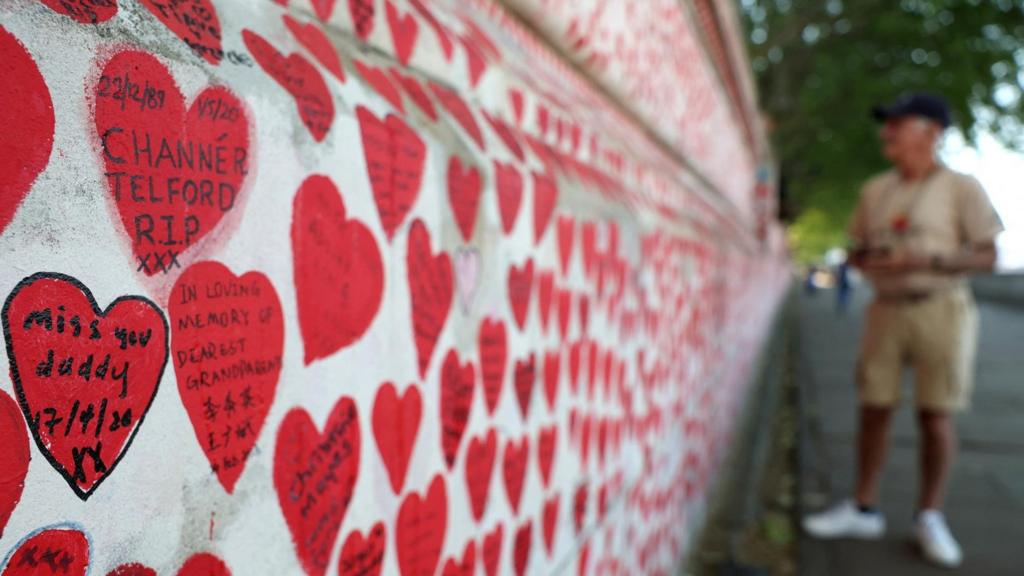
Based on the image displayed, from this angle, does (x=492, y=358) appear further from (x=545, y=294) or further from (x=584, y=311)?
(x=584, y=311)

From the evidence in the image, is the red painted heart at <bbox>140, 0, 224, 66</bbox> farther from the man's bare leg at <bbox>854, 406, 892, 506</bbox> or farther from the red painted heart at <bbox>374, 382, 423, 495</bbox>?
the man's bare leg at <bbox>854, 406, 892, 506</bbox>

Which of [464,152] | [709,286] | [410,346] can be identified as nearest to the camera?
[410,346]

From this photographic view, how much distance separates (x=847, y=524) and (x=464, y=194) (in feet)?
10.0

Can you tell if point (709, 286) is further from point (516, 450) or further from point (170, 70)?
point (170, 70)

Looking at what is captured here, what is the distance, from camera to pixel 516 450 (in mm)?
1208

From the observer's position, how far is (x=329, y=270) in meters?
0.70

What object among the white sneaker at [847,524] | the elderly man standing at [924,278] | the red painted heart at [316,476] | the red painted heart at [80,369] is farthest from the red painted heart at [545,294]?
the white sneaker at [847,524]

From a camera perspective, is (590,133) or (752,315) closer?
(590,133)

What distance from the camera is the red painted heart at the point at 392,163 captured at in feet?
2.51

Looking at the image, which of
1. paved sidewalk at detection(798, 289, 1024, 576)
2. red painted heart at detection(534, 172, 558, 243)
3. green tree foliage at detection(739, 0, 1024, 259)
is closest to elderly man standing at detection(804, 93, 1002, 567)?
paved sidewalk at detection(798, 289, 1024, 576)

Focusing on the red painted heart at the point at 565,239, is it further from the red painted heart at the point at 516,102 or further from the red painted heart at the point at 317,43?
the red painted heart at the point at 317,43

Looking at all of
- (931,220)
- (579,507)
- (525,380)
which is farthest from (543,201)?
(931,220)

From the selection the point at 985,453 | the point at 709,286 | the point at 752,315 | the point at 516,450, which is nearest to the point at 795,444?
the point at 985,453

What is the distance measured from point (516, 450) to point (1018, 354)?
9.94 meters
